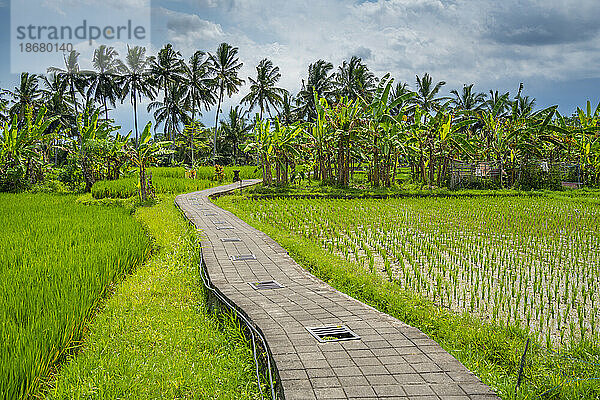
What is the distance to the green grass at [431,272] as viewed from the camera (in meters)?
2.83

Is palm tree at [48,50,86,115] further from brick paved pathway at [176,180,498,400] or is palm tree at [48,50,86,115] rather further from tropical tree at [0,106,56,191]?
brick paved pathway at [176,180,498,400]

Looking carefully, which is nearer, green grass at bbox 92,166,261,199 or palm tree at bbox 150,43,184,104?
green grass at bbox 92,166,261,199

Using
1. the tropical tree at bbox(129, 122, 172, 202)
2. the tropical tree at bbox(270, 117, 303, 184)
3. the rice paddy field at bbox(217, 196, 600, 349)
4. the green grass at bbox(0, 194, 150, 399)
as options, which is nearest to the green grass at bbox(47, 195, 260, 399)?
the green grass at bbox(0, 194, 150, 399)

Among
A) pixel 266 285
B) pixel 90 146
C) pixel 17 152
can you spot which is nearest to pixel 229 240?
pixel 266 285

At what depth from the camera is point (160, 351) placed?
327 centimetres

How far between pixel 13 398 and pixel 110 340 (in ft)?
3.74

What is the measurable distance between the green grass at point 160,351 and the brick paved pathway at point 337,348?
25 centimetres

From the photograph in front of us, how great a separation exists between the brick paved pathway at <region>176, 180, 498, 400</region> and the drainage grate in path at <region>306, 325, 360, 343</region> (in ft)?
0.14

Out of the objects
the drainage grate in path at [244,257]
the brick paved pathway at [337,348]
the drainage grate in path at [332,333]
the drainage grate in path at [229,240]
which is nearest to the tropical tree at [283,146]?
the drainage grate in path at [229,240]

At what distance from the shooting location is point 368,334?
10.3ft

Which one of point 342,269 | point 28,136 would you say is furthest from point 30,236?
point 28,136

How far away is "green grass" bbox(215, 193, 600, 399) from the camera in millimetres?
2828

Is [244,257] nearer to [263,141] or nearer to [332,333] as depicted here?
[332,333]

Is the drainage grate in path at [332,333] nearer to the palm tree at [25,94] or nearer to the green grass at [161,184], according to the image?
the green grass at [161,184]
